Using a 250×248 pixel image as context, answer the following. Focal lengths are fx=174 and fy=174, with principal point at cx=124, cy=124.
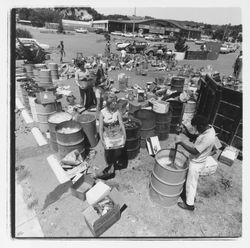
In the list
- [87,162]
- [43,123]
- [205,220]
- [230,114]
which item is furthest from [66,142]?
[230,114]

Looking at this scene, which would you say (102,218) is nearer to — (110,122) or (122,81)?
(110,122)

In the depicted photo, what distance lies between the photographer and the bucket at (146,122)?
4.80m

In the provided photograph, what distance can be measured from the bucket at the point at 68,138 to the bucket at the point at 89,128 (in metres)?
0.30

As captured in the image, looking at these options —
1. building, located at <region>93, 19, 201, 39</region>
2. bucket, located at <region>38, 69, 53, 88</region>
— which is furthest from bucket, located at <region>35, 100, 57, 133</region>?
building, located at <region>93, 19, 201, 39</region>

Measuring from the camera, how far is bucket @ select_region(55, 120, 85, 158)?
4.09 meters

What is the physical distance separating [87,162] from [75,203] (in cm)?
124

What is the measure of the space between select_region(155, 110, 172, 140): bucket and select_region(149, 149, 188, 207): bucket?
175 centimetres

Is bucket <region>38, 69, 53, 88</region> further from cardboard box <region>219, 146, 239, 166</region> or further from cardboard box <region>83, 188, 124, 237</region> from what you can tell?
cardboard box <region>219, 146, 239, 166</region>

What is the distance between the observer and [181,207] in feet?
11.5

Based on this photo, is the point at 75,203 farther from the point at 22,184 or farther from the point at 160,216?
the point at 160,216

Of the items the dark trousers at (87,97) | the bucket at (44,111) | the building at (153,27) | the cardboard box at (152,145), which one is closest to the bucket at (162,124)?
the cardboard box at (152,145)

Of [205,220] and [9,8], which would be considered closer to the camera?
[9,8]

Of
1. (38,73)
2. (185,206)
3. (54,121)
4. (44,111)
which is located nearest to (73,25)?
(38,73)

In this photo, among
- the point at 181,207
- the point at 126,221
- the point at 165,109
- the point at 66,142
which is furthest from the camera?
the point at 165,109
